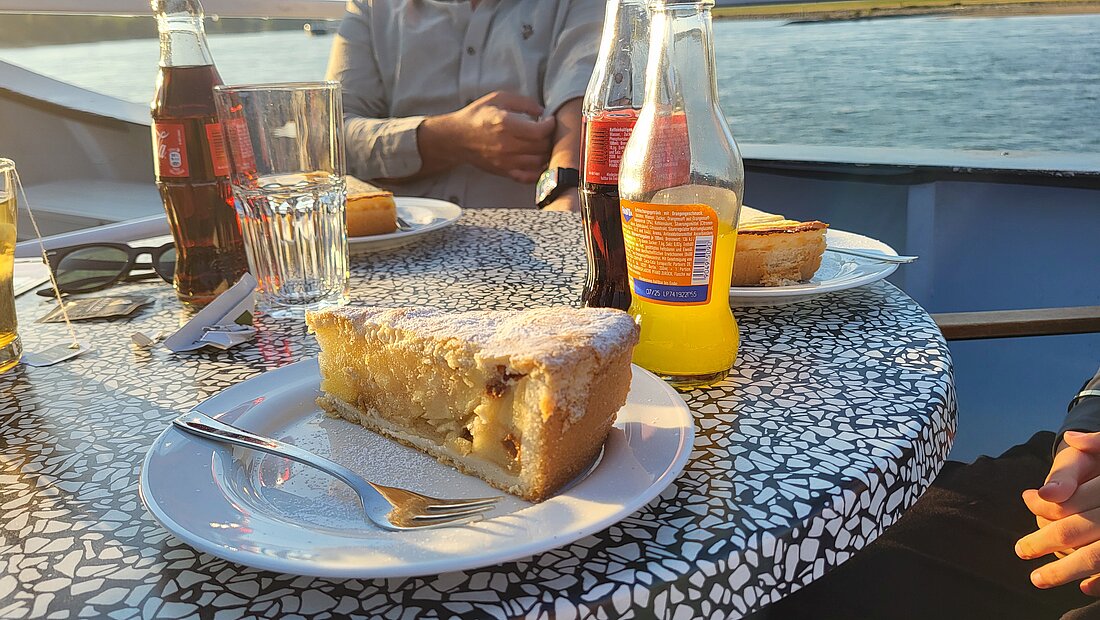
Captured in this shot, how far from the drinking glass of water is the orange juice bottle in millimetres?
521

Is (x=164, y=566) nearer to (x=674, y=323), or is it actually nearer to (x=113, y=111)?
(x=674, y=323)

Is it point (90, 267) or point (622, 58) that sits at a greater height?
point (622, 58)

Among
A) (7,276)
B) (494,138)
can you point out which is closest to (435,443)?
(7,276)

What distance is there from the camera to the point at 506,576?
1.72ft

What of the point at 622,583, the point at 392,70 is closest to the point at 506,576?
the point at 622,583

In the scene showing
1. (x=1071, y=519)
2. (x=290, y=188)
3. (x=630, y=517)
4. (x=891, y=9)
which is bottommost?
(x=1071, y=519)

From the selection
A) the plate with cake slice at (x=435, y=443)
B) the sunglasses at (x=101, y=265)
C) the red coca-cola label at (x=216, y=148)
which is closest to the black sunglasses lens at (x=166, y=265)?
the sunglasses at (x=101, y=265)

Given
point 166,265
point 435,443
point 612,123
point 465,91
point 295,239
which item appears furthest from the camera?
point 465,91

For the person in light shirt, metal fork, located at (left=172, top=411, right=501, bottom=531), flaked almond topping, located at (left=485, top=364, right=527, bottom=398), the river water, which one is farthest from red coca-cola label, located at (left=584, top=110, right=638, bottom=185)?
the river water

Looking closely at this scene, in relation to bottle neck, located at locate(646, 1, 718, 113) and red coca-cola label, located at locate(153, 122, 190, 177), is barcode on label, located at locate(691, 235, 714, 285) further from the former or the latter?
red coca-cola label, located at locate(153, 122, 190, 177)

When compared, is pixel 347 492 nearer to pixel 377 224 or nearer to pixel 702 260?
pixel 702 260

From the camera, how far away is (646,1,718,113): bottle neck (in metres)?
0.80

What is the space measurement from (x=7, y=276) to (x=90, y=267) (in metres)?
0.35

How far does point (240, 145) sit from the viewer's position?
3.54 feet
